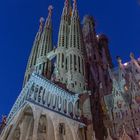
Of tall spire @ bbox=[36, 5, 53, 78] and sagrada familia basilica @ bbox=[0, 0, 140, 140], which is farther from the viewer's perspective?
tall spire @ bbox=[36, 5, 53, 78]

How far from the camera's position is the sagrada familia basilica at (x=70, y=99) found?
19109mm

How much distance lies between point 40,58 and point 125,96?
12.2 meters

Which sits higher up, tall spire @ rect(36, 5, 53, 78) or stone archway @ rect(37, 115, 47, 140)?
tall spire @ rect(36, 5, 53, 78)

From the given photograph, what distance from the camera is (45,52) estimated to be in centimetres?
3009

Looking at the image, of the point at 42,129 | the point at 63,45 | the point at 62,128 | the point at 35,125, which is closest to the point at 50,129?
the point at 42,129

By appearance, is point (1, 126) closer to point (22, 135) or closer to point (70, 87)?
point (22, 135)

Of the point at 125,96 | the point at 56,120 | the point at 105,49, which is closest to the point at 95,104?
the point at 125,96

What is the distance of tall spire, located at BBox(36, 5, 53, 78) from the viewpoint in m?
27.8

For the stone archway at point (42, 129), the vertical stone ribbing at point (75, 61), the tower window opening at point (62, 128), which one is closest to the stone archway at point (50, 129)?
the stone archway at point (42, 129)

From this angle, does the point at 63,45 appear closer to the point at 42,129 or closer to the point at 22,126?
the point at 42,129

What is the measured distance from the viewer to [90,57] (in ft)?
118

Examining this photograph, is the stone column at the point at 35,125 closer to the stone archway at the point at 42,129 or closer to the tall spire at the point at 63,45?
the stone archway at the point at 42,129

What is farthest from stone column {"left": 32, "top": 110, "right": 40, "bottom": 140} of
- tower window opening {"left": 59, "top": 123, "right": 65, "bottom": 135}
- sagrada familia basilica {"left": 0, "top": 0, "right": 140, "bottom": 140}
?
tower window opening {"left": 59, "top": 123, "right": 65, "bottom": 135}

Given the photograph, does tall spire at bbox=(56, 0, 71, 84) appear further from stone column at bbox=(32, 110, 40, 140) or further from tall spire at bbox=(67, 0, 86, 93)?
stone column at bbox=(32, 110, 40, 140)
